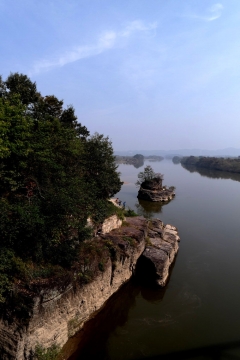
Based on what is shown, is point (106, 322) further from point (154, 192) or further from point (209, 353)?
point (154, 192)

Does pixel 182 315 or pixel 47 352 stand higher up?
pixel 47 352

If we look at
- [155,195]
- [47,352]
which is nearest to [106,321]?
[47,352]

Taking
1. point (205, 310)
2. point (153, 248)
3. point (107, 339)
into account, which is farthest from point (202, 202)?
point (107, 339)

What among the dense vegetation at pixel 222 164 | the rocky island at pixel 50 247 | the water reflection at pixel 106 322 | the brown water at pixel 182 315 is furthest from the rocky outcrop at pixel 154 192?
the dense vegetation at pixel 222 164

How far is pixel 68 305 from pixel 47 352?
6.48ft

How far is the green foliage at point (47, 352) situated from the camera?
980 centimetres

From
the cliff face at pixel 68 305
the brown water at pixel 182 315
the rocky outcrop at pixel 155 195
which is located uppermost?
the cliff face at pixel 68 305

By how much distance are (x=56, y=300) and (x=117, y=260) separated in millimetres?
5308

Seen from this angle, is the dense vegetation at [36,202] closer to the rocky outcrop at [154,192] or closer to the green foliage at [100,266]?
the green foliage at [100,266]

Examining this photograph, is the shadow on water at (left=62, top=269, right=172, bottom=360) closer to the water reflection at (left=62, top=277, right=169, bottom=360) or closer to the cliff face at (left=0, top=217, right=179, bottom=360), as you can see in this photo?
the water reflection at (left=62, top=277, right=169, bottom=360)

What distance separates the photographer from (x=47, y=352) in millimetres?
10125

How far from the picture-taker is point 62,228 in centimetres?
1184

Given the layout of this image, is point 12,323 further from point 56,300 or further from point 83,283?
point 83,283

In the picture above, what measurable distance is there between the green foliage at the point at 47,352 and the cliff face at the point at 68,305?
16cm
